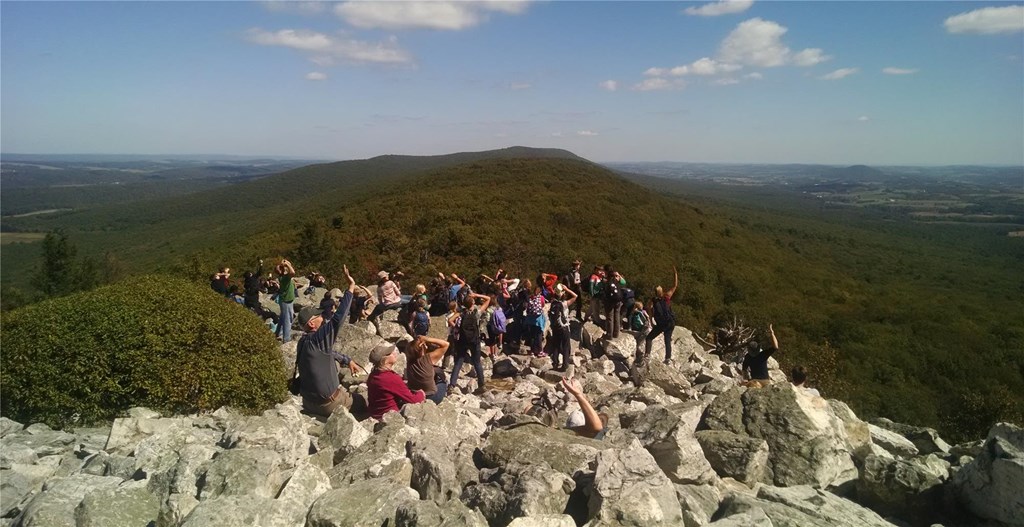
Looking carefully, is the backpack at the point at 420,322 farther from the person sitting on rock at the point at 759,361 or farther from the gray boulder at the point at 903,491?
the gray boulder at the point at 903,491

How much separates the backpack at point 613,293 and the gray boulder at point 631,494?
24.4 feet

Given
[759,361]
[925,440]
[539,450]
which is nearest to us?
[539,450]

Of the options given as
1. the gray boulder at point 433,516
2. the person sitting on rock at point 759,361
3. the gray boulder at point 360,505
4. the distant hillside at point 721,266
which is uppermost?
the gray boulder at point 433,516

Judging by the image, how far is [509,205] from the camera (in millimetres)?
Answer: 49625

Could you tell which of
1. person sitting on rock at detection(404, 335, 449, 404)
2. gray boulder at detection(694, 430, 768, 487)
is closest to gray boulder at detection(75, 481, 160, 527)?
person sitting on rock at detection(404, 335, 449, 404)

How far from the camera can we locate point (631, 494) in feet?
14.9

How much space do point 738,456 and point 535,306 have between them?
5.67 metres

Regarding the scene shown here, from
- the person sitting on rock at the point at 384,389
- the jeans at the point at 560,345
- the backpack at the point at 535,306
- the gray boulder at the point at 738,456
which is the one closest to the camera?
the gray boulder at the point at 738,456

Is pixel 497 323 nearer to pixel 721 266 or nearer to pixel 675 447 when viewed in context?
pixel 675 447

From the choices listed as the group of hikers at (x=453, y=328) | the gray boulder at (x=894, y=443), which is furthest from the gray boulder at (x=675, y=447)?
the gray boulder at (x=894, y=443)

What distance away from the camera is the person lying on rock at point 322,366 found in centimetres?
700

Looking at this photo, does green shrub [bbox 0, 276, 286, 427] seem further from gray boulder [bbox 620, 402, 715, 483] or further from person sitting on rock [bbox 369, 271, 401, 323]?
gray boulder [bbox 620, 402, 715, 483]

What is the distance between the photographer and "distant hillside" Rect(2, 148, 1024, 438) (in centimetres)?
3020

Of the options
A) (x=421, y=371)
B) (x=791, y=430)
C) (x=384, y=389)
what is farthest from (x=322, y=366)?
(x=791, y=430)
